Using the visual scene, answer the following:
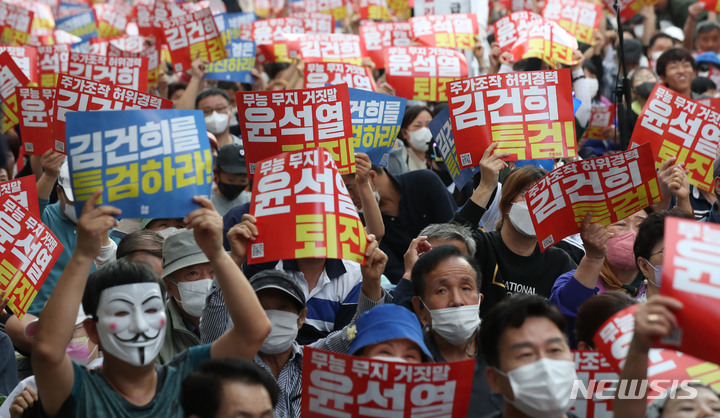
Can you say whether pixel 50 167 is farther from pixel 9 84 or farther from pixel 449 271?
pixel 449 271

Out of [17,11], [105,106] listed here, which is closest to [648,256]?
[105,106]

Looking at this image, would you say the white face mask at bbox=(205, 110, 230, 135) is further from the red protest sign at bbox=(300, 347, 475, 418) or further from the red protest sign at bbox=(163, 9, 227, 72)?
the red protest sign at bbox=(300, 347, 475, 418)

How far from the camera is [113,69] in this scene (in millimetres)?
8219

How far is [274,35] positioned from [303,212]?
24.4 feet

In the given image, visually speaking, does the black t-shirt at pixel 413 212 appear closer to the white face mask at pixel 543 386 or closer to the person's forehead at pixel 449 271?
the person's forehead at pixel 449 271

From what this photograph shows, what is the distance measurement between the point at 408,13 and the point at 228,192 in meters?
8.53

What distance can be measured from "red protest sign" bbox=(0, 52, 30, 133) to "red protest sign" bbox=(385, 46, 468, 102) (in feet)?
10.3

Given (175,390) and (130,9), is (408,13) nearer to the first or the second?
(130,9)

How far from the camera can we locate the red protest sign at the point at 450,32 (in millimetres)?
10031

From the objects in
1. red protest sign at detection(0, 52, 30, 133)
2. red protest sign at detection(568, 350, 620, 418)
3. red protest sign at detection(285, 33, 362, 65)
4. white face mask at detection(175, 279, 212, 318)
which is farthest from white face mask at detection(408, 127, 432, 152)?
red protest sign at detection(568, 350, 620, 418)

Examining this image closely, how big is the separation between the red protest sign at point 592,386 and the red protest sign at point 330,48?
6272mm

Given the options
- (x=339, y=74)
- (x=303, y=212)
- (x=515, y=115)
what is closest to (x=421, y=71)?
(x=339, y=74)

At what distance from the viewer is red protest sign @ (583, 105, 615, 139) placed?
9.88 metres

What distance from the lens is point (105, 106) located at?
637 cm
